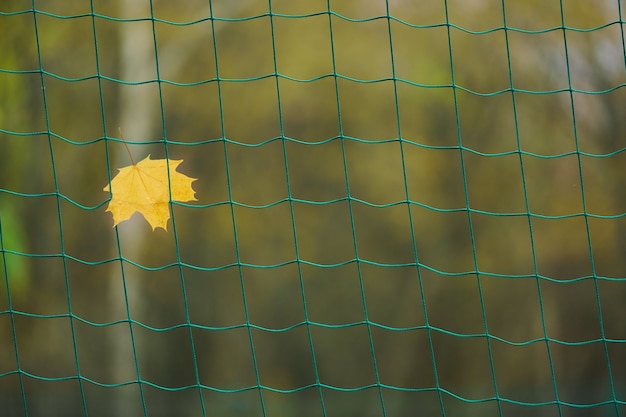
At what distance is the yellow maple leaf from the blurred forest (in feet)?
6.61

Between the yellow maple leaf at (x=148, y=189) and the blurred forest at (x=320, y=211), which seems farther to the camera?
the blurred forest at (x=320, y=211)

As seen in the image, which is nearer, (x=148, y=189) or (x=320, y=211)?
(x=148, y=189)

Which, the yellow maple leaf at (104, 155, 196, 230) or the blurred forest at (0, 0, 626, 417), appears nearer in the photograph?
the yellow maple leaf at (104, 155, 196, 230)

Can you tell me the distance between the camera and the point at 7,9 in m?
3.38

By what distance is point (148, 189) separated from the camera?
1.64 meters

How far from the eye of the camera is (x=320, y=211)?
3.87m

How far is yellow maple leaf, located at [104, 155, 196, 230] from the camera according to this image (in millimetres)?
1603

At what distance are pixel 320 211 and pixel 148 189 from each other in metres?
2.27

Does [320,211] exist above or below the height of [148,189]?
below

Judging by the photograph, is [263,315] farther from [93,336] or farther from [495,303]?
[495,303]

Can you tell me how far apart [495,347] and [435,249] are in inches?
23.3

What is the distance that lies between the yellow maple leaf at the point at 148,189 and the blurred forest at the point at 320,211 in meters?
2.01

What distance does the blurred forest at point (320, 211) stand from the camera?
370 cm

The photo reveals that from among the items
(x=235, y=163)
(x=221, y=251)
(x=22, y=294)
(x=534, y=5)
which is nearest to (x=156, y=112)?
(x=235, y=163)
